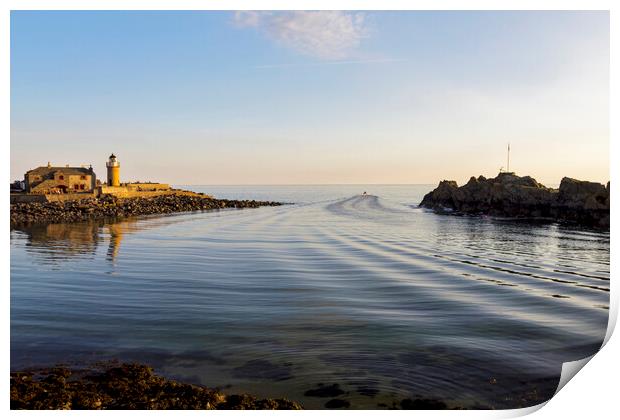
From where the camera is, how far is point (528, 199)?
1927 inches

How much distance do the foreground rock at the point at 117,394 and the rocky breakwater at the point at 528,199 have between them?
38799 mm

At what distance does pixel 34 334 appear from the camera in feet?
28.8

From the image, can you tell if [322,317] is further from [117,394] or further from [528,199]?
[528,199]

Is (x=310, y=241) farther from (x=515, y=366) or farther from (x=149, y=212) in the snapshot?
(x=149, y=212)

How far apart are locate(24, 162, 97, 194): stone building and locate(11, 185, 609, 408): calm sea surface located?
4263cm

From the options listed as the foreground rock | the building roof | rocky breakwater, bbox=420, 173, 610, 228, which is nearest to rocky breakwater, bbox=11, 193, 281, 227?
the building roof

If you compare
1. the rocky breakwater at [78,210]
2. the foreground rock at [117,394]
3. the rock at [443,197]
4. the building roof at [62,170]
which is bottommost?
the foreground rock at [117,394]

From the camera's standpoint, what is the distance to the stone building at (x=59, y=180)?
5728 centimetres

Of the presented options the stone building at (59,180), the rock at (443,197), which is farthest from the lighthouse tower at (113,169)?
the rock at (443,197)

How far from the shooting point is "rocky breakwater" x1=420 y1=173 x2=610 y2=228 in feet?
126

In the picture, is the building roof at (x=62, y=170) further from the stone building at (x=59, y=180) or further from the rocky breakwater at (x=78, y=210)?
the rocky breakwater at (x=78, y=210)

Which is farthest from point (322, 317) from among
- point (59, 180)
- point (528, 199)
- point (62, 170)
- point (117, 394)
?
point (62, 170)

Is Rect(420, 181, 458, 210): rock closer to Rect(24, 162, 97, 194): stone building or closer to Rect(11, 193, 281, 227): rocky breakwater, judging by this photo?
Rect(11, 193, 281, 227): rocky breakwater

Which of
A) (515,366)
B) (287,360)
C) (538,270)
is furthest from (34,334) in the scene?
(538,270)
